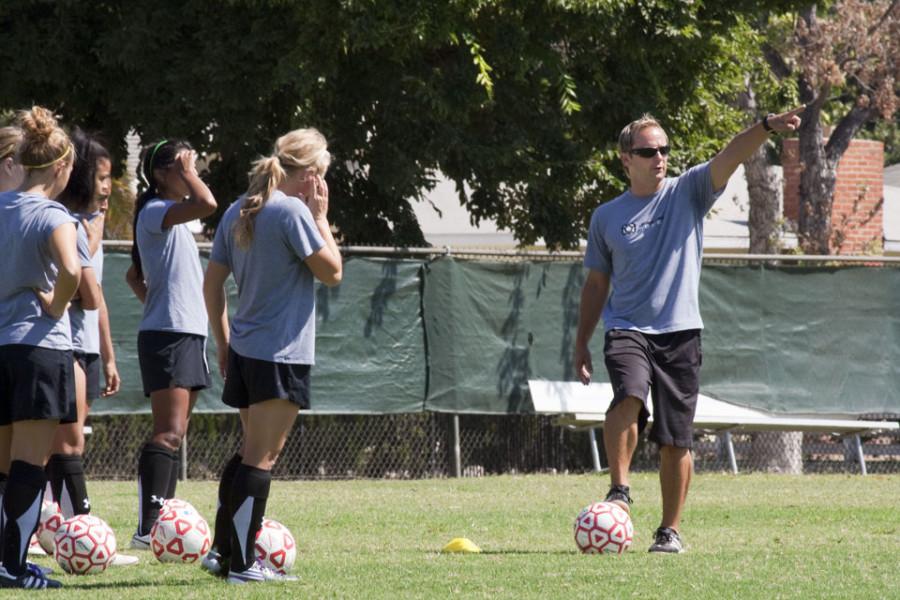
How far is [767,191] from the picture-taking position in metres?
20.3

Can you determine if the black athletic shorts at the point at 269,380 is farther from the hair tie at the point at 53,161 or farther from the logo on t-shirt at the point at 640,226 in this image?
the logo on t-shirt at the point at 640,226

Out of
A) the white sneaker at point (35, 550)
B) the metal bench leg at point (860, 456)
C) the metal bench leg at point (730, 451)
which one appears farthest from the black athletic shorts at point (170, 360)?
the metal bench leg at point (860, 456)

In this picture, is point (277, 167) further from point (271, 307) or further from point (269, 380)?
point (269, 380)


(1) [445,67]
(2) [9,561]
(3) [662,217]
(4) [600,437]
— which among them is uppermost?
(1) [445,67]

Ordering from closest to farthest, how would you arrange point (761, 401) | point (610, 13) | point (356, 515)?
1. point (356, 515)
2. point (610, 13)
3. point (761, 401)

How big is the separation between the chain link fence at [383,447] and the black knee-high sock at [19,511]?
8.57 metres

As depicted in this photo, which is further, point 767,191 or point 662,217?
point 767,191

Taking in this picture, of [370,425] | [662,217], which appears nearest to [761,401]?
[370,425]

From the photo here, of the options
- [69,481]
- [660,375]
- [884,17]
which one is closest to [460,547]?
[660,375]

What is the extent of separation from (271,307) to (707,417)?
9.91 meters

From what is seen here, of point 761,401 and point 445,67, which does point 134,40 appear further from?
point 761,401

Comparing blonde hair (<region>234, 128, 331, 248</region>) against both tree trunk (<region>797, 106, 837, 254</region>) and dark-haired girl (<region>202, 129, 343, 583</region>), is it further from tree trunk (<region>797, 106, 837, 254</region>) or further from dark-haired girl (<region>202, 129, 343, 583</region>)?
tree trunk (<region>797, 106, 837, 254</region>)

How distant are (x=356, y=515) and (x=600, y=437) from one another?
685cm

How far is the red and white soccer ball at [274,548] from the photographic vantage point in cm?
662
